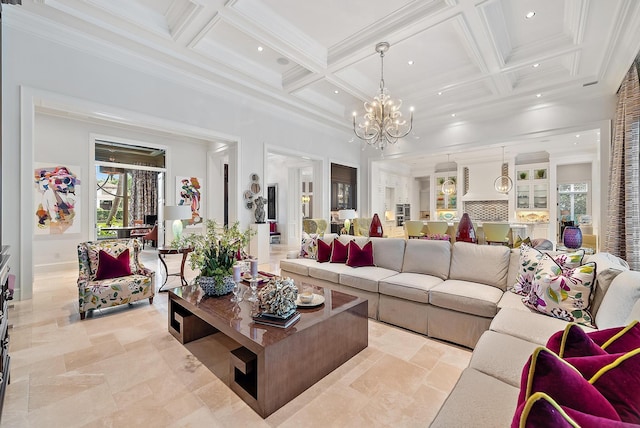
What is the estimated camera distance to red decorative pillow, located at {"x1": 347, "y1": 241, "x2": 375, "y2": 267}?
3729 mm

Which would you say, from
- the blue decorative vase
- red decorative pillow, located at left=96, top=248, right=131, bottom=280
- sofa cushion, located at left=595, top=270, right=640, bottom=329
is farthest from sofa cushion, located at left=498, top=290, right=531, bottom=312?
red decorative pillow, located at left=96, top=248, right=131, bottom=280

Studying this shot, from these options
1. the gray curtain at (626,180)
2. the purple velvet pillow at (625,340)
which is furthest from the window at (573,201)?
the purple velvet pillow at (625,340)

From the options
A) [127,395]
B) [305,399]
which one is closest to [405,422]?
[305,399]

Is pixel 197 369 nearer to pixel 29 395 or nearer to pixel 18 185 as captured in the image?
pixel 29 395

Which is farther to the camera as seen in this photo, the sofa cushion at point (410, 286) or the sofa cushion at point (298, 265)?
the sofa cushion at point (298, 265)

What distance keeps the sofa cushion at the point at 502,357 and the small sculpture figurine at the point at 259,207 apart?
4976 millimetres

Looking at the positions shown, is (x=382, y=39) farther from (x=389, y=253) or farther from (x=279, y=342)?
(x=279, y=342)

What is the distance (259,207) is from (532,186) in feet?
25.6

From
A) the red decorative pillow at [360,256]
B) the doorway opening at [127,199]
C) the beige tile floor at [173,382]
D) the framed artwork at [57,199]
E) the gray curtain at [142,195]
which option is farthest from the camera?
→ the gray curtain at [142,195]

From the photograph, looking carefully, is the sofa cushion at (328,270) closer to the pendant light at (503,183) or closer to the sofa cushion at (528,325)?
the sofa cushion at (528,325)

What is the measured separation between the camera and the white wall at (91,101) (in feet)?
11.5

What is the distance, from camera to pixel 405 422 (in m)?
1.70

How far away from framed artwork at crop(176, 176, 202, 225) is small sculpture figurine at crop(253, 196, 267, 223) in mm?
2146

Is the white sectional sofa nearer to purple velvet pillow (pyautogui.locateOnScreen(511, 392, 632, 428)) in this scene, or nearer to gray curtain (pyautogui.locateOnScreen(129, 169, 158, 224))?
purple velvet pillow (pyautogui.locateOnScreen(511, 392, 632, 428))
